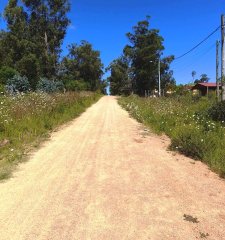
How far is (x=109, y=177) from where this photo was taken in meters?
6.89

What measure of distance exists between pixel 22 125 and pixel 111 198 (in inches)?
274

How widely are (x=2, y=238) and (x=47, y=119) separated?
405 inches

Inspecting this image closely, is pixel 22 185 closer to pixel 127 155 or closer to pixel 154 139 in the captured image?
pixel 127 155

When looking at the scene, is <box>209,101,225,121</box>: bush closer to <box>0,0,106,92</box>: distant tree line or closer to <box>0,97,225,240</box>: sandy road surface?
<box>0,97,225,240</box>: sandy road surface

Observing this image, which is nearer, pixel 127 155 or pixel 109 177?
pixel 109 177

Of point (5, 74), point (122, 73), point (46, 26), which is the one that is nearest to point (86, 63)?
point (122, 73)

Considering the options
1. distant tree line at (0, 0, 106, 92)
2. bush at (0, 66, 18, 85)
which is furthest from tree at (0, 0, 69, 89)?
bush at (0, 66, 18, 85)

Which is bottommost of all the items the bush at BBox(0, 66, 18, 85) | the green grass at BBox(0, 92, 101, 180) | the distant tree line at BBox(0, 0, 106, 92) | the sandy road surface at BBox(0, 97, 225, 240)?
the sandy road surface at BBox(0, 97, 225, 240)

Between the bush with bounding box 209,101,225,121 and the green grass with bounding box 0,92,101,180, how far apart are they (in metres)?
6.44

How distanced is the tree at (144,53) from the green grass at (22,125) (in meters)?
46.0

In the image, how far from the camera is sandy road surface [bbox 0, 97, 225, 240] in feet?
14.7

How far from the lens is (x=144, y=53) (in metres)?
61.8

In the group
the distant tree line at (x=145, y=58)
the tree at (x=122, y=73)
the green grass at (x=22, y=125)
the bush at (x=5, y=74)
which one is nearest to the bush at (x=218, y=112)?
the green grass at (x=22, y=125)

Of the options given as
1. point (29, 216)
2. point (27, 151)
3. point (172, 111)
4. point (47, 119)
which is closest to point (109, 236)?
point (29, 216)
